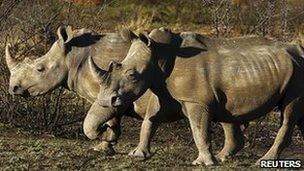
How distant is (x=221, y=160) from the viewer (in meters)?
9.35

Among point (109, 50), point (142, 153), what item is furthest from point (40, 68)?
point (142, 153)

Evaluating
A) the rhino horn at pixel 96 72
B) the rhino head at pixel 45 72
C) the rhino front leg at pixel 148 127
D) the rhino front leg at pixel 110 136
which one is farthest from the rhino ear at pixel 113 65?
the rhino front leg at pixel 110 136

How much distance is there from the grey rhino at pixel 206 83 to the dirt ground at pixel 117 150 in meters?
0.35

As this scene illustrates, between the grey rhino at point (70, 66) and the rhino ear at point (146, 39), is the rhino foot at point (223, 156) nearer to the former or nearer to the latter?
the grey rhino at point (70, 66)

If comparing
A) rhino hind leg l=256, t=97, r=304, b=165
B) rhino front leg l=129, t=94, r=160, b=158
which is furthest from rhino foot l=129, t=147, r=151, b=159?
rhino hind leg l=256, t=97, r=304, b=165

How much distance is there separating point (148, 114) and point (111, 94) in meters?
0.76

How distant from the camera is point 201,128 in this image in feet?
28.5

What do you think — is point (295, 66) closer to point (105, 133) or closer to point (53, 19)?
point (105, 133)

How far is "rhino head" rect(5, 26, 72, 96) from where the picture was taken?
9320 millimetres

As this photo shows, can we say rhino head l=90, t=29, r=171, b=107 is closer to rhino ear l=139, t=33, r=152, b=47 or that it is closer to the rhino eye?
rhino ear l=139, t=33, r=152, b=47

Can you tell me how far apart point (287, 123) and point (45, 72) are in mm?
2626

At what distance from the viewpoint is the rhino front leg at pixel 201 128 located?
28.3ft

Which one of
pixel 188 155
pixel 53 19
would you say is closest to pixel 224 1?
pixel 53 19

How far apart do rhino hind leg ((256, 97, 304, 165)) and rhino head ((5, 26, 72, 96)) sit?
2333 mm
